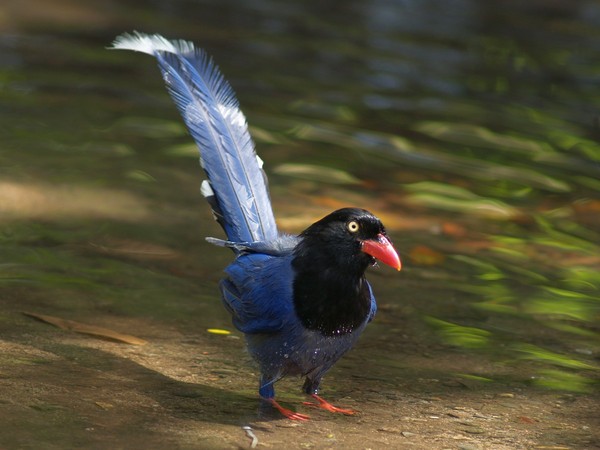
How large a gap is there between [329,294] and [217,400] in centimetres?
65

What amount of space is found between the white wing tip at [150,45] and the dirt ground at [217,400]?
52.2 inches

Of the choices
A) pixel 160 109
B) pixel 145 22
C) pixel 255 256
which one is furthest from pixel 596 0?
pixel 255 256

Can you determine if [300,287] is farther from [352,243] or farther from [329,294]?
[352,243]

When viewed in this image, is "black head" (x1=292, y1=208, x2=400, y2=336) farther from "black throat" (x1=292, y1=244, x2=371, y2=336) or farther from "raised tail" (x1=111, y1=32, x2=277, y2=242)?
"raised tail" (x1=111, y1=32, x2=277, y2=242)

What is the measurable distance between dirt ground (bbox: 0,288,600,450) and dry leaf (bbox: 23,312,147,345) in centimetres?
4

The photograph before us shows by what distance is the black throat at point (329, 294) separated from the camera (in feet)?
13.8

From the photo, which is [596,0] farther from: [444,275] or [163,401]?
[163,401]

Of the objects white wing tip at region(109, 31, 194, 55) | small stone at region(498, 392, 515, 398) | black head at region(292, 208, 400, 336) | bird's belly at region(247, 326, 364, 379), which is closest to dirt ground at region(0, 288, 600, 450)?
small stone at region(498, 392, 515, 398)

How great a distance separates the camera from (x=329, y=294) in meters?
4.21

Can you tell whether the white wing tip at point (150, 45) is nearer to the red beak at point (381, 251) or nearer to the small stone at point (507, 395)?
the red beak at point (381, 251)

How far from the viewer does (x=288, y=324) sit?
4242 mm

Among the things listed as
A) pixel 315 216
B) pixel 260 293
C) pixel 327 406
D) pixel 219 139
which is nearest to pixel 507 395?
pixel 327 406

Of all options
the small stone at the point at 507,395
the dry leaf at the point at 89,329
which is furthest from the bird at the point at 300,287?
the small stone at the point at 507,395

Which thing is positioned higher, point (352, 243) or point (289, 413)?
point (352, 243)
